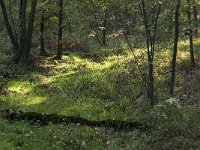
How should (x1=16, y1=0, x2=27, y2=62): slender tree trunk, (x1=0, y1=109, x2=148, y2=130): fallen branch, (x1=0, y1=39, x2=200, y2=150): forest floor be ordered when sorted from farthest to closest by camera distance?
(x1=16, y1=0, x2=27, y2=62): slender tree trunk < (x1=0, y1=109, x2=148, y2=130): fallen branch < (x1=0, y1=39, x2=200, y2=150): forest floor

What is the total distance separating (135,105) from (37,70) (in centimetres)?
967

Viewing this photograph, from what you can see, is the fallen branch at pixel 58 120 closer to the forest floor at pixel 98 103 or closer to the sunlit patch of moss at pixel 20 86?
the forest floor at pixel 98 103

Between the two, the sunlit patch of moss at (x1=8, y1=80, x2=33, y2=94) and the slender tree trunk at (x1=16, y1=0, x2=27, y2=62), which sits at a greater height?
the slender tree trunk at (x1=16, y1=0, x2=27, y2=62)

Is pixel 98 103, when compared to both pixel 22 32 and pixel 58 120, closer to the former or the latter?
pixel 58 120

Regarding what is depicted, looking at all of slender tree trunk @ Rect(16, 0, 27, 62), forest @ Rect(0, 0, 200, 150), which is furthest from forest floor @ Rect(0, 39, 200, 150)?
slender tree trunk @ Rect(16, 0, 27, 62)

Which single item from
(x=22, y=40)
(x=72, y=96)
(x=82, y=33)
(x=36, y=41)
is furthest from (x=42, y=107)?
(x=82, y=33)

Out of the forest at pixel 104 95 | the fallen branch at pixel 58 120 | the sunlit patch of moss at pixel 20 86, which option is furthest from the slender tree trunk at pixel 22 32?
the fallen branch at pixel 58 120

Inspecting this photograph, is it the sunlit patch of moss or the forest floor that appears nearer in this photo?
the forest floor

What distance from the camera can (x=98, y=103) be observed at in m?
16.9

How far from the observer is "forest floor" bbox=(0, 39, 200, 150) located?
11.8 metres

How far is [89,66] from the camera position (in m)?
26.2

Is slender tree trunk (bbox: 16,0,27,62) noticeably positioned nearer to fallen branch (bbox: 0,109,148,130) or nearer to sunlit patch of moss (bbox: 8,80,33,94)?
sunlit patch of moss (bbox: 8,80,33,94)

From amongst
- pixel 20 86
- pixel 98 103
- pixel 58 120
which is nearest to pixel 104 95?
pixel 98 103

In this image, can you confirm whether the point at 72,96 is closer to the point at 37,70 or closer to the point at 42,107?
the point at 42,107
